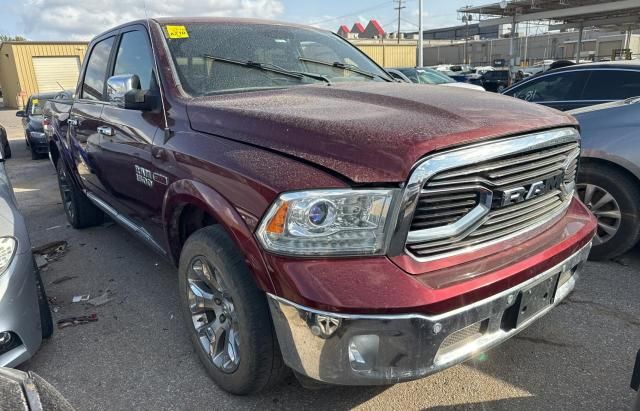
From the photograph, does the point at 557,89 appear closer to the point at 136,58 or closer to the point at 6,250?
the point at 136,58

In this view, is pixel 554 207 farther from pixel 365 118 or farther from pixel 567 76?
pixel 567 76

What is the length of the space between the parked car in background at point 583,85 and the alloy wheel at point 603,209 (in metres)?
1.97

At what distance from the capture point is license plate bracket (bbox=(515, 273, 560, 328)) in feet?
6.76

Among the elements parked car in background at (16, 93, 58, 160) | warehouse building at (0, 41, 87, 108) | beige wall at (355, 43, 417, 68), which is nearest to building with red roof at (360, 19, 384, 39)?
beige wall at (355, 43, 417, 68)

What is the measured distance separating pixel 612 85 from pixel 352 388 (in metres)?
4.97

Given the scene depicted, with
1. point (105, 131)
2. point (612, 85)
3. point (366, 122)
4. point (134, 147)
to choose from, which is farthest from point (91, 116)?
point (612, 85)

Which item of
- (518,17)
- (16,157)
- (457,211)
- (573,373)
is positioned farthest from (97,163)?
(518,17)

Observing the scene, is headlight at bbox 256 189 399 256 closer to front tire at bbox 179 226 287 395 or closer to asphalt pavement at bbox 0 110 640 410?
front tire at bbox 179 226 287 395

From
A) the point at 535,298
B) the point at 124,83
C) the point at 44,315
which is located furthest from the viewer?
the point at 44,315

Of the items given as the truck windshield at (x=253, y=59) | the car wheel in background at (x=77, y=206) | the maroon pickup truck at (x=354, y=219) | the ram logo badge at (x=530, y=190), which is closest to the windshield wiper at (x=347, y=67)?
the truck windshield at (x=253, y=59)

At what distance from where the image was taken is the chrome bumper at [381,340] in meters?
1.78

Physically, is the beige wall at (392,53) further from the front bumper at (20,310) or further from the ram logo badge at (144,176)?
the front bumper at (20,310)

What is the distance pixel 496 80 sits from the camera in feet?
70.8

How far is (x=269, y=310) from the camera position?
210 cm
